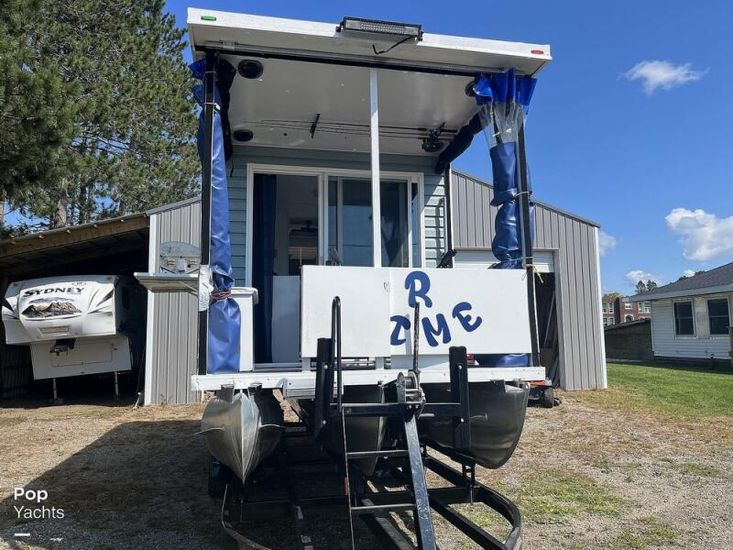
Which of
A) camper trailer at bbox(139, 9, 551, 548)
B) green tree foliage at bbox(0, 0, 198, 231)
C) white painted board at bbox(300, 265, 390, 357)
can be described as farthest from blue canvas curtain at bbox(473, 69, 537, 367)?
green tree foliage at bbox(0, 0, 198, 231)

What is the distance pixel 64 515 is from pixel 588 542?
424 cm

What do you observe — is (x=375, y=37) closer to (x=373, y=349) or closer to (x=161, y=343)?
(x=373, y=349)

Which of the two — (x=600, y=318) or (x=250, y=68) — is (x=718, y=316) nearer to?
(x=600, y=318)

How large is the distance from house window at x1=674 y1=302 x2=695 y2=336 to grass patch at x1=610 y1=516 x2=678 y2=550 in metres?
17.6

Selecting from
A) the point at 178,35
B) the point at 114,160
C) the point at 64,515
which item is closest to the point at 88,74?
the point at 114,160

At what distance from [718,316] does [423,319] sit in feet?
61.2

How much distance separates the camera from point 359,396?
3.56 metres

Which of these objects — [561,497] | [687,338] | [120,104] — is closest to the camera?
[561,497]

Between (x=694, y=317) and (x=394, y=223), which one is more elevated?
(x=394, y=223)

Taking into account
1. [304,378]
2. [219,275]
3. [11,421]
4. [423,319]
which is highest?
[219,275]

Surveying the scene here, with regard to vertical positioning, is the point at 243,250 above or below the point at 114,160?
below

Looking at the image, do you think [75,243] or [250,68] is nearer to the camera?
[250,68]

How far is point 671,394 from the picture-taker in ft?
37.5

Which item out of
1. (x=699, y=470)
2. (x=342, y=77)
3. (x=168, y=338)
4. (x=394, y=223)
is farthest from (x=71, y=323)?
(x=699, y=470)
